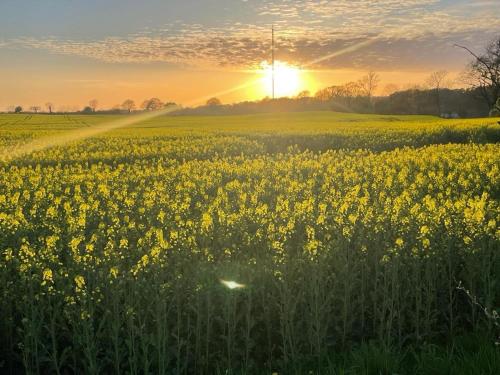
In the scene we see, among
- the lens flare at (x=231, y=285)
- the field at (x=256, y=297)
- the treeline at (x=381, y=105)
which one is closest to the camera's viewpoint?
the field at (x=256, y=297)

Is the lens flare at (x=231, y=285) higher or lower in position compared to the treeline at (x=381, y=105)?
lower

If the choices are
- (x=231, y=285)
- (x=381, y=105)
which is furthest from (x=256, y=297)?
(x=381, y=105)

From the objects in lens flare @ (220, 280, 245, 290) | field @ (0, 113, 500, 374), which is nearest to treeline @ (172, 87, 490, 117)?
field @ (0, 113, 500, 374)

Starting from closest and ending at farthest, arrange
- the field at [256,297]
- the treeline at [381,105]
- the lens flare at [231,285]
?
the field at [256,297], the lens flare at [231,285], the treeline at [381,105]

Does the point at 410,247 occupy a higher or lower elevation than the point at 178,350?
higher

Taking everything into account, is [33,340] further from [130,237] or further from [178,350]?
[130,237]

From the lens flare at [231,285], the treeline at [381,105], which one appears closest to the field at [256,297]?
the lens flare at [231,285]

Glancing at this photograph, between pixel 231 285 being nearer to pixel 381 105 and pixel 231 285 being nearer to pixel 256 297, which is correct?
pixel 256 297

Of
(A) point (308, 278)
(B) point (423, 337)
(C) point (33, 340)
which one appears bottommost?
(B) point (423, 337)

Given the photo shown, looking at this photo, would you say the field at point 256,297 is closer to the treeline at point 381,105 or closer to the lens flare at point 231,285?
the lens flare at point 231,285

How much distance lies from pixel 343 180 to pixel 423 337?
7992mm

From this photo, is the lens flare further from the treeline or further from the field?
the treeline

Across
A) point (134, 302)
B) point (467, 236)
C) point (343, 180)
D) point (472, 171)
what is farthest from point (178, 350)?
point (472, 171)

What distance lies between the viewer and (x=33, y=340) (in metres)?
6.14
